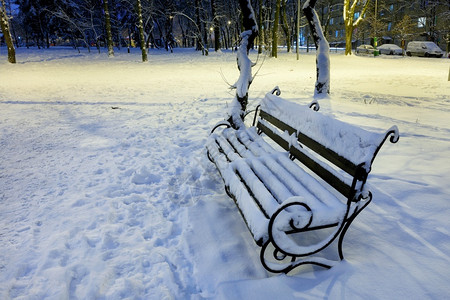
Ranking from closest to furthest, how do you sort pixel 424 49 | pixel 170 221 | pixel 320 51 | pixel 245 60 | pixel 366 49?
pixel 170 221 < pixel 245 60 < pixel 320 51 < pixel 424 49 < pixel 366 49

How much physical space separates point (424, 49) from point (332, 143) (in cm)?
3606

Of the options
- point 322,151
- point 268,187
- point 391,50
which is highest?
point 391,50

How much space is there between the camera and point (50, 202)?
3.50 m

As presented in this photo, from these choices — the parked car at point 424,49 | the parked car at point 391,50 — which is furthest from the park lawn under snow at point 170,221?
the parked car at point 391,50

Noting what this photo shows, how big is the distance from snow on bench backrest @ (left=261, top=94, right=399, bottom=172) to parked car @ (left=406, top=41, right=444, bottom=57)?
1372 inches

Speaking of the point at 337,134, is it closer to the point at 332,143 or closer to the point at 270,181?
the point at 332,143

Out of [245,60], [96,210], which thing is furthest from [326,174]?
[245,60]

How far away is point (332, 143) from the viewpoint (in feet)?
8.32

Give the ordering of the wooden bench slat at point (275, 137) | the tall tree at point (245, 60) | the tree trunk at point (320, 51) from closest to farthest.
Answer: the wooden bench slat at point (275, 137) < the tall tree at point (245, 60) < the tree trunk at point (320, 51)

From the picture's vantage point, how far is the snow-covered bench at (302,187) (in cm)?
210

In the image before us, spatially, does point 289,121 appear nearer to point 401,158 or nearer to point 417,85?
point 401,158

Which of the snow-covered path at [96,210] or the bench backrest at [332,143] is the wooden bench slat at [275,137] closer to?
the bench backrest at [332,143]

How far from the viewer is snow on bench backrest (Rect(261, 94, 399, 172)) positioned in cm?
204

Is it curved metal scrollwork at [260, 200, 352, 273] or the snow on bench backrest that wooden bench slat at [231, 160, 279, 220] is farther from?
the snow on bench backrest
